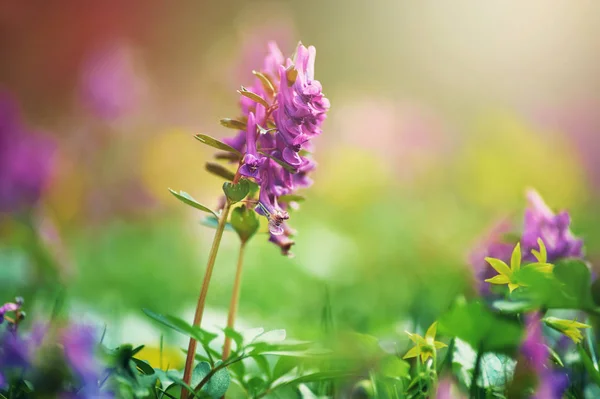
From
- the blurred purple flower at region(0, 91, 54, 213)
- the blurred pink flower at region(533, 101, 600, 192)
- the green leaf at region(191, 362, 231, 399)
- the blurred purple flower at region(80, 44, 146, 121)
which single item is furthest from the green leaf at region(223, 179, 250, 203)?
the blurred pink flower at region(533, 101, 600, 192)

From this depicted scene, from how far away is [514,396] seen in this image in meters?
0.41

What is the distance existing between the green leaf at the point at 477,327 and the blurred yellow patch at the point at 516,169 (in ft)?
5.33

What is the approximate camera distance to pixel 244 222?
432 millimetres

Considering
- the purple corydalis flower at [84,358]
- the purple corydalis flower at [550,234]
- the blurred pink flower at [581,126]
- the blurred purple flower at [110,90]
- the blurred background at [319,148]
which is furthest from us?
the blurred pink flower at [581,126]

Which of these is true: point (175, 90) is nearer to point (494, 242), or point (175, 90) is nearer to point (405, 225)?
point (405, 225)

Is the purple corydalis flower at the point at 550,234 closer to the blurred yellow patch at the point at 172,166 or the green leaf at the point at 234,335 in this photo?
the green leaf at the point at 234,335

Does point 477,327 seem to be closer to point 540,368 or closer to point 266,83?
point 540,368

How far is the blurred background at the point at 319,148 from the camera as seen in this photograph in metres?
1.23

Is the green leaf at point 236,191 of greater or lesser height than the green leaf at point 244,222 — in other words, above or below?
above

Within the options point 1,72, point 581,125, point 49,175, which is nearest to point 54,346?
point 49,175

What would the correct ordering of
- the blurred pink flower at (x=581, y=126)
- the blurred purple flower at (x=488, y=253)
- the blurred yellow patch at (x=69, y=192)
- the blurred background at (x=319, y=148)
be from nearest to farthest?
the blurred purple flower at (x=488, y=253) < the blurred background at (x=319, y=148) < the blurred yellow patch at (x=69, y=192) < the blurred pink flower at (x=581, y=126)

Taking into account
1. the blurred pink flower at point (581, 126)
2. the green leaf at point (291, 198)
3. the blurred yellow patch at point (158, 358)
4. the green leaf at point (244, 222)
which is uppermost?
the blurred pink flower at point (581, 126)

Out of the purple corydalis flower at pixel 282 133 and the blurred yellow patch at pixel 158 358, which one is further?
the blurred yellow patch at pixel 158 358

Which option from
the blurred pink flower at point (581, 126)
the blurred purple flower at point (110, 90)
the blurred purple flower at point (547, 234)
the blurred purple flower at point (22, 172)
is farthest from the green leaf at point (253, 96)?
the blurred pink flower at point (581, 126)
